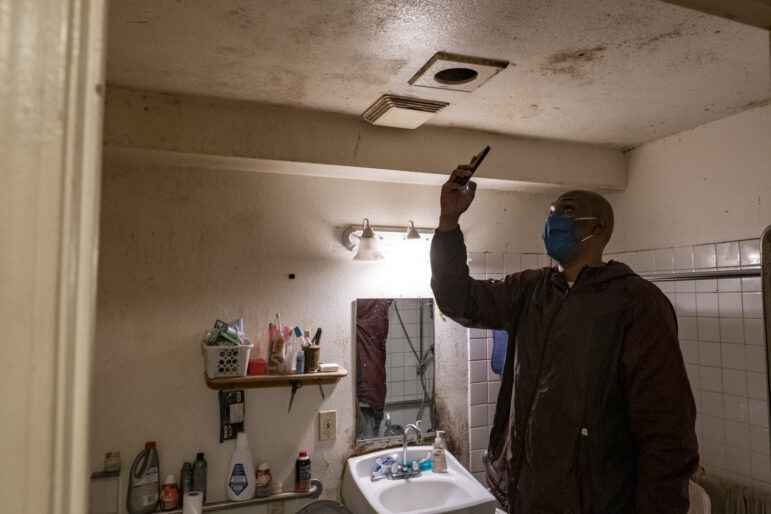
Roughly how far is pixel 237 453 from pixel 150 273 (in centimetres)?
79

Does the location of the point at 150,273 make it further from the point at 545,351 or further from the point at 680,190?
the point at 680,190

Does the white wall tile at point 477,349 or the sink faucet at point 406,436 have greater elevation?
the white wall tile at point 477,349

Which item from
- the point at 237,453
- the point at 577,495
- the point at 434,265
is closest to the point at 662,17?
the point at 434,265

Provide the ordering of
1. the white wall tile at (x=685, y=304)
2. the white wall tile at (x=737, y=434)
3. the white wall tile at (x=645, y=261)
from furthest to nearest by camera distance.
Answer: the white wall tile at (x=645, y=261) < the white wall tile at (x=685, y=304) < the white wall tile at (x=737, y=434)

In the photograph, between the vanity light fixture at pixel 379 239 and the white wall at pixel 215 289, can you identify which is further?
the vanity light fixture at pixel 379 239

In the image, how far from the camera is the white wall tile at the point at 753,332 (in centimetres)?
184

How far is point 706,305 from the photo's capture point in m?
2.04

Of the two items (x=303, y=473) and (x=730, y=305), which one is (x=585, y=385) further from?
(x=303, y=473)

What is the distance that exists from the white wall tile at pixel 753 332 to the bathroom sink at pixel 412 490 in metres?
1.17

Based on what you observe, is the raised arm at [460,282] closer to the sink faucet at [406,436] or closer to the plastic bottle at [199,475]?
the sink faucet at [406,436]

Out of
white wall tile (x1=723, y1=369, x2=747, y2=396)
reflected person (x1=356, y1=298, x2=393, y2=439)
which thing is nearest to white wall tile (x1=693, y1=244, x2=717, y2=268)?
white wall tile (x1=723, y1=369, x2=747, y2=396)

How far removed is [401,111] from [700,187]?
1.35 metres

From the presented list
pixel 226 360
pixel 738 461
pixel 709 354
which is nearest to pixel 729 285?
pixel 709 354

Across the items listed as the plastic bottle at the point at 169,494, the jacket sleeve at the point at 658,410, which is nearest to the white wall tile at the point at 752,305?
the jacket sleeve at the point at 658,410
